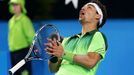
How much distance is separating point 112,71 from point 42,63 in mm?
846

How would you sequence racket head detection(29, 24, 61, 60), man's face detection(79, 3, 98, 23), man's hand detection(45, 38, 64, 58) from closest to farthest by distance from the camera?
man's hand detection(45, 38, 64, 58)
man's face detection(79, 3, 98, 23)
racket head detection(29, 24, 61, 60)

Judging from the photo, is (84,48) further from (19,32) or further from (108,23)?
(108,23)

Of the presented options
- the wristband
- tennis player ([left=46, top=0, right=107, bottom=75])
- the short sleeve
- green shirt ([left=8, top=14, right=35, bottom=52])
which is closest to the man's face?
tennis player ([left=46, top=0, right=107, bottom=75])

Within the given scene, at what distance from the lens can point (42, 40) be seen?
153 inches

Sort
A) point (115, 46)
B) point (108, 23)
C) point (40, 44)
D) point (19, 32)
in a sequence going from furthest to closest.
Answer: point (108, 23) → point (115, 46) → point (19, 32) → point (40, 44)

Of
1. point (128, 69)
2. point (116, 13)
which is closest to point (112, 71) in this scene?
point (128, 69)

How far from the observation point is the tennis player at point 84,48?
11.2 feet

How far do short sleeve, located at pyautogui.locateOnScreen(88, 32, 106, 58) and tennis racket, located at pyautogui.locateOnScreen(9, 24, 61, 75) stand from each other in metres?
0.26

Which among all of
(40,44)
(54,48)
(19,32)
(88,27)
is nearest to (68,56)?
(54,48)

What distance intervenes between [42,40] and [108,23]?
2.50 m

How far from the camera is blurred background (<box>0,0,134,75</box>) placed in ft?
20.1

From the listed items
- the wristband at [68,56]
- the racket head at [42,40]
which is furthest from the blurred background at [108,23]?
the wristband at [68,56]

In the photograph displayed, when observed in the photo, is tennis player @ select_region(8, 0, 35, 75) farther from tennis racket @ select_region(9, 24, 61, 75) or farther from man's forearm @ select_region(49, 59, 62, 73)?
man's forearm @ select_region(49, 59, 62, 73)

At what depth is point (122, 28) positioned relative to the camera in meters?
6.19
